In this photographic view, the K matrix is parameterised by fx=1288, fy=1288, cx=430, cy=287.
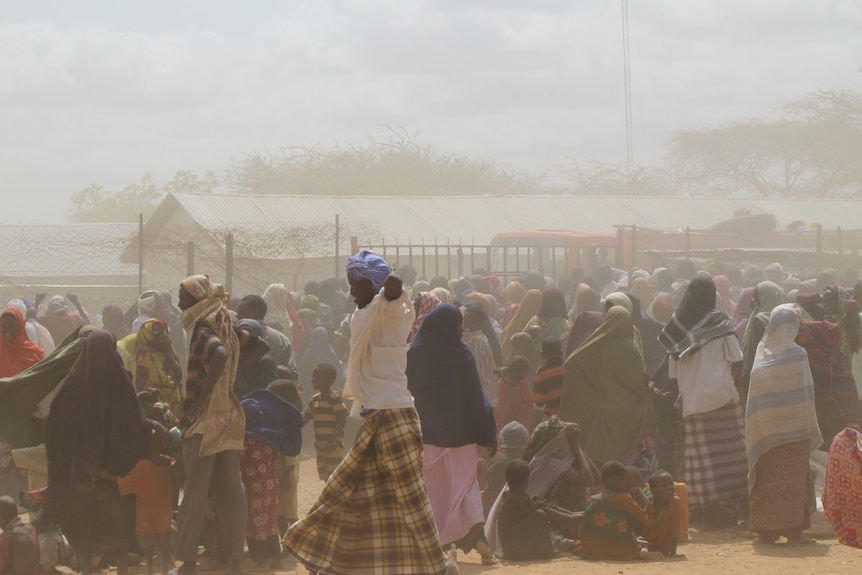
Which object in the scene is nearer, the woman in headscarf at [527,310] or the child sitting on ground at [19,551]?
the child sitting on ground at [19,551]

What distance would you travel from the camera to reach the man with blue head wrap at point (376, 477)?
20.0 ft

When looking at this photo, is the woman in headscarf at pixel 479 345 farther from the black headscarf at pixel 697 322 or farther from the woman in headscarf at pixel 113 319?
the woman in headscarf at pixel 113 319

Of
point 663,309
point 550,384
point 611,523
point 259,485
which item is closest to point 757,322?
point 550,384

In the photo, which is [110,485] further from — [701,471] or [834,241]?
[834,241]

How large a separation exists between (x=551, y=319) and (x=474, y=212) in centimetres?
2113

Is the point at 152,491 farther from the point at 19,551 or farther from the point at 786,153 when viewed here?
the point at 786,153

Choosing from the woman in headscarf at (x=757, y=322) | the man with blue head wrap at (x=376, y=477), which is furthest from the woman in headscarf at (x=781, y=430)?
the man with blue head wrap at (x=376, y=477)

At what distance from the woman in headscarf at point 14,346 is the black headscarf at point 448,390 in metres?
3.40

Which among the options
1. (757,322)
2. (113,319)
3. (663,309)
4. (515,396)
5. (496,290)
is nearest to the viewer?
(757,322)

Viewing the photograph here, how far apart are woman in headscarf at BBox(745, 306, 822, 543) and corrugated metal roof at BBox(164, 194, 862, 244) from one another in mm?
15012

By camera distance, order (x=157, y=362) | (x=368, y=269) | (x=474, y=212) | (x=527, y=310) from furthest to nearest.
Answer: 1. (x=474, y=212)
2. (x=527, y=310)
3. (x=157, y=362)
4. (x=368, y=269)

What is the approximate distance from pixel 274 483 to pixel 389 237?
20246 millimetres

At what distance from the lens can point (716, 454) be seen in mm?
9273

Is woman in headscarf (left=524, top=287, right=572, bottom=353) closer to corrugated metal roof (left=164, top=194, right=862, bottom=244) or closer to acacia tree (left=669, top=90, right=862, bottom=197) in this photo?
corrugated metal roof (left=164, top=194, right=862, bottom=244)
